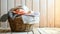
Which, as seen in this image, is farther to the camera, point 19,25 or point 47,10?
point 47,10

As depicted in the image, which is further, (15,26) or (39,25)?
(39,25)

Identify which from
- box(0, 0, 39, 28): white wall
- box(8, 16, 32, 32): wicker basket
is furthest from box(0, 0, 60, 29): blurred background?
box(8, 16, 32, 32): wicker basket

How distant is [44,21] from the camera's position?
4.77ft

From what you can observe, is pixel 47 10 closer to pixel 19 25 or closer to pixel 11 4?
pixel 11 4

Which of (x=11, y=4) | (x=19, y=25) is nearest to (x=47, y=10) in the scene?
(x=11, y=4)

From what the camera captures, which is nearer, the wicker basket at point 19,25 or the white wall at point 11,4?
the wicker basket at point 19,25

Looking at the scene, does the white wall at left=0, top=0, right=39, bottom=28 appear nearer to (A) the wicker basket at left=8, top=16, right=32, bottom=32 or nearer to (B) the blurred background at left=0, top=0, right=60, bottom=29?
(B) the blurred background at left=0, top=0, right=60, bottom=29

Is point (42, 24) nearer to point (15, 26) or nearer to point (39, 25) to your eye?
point (39, 25)

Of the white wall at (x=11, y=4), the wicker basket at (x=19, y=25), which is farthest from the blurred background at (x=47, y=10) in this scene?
the wicker basket at (x=19, y=25)

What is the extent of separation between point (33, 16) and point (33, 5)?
48 cm

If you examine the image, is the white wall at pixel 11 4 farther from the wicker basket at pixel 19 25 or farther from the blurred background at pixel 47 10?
the wicker basket at pixel 19 25

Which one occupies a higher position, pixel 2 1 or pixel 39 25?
pixel 2 1

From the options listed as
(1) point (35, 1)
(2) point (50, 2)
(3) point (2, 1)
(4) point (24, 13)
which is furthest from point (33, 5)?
(4) point (24, 13)

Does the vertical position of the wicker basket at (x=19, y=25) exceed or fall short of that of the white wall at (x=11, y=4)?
it falls short
